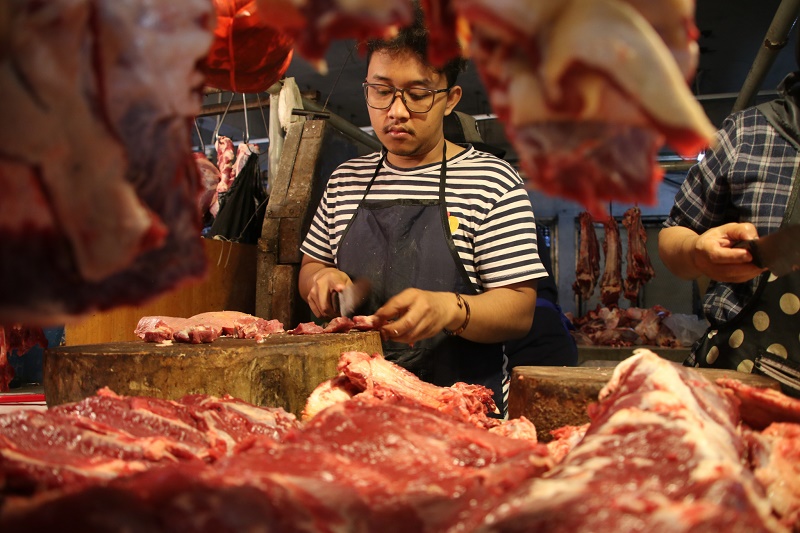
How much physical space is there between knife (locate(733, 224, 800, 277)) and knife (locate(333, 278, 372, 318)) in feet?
5.68

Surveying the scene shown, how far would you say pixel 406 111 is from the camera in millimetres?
3043

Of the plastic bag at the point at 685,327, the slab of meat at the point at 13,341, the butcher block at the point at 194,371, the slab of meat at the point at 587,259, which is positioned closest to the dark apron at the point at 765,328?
the butcher block at the point at 194,371

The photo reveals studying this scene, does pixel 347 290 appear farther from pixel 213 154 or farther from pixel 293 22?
pixel 213 154

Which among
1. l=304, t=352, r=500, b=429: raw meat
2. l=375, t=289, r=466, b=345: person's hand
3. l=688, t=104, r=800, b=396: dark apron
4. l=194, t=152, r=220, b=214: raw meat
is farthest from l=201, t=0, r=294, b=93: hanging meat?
l=194, t=152, r=220, b=214: raw meat

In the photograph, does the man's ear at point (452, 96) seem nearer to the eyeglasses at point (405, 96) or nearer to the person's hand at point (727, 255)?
the eyeglasses at point (405, 96)

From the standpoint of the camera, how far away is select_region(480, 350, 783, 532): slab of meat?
803 mm

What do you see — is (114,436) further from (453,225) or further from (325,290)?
(453,225)

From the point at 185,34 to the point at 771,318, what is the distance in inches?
104

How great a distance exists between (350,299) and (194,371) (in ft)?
3.79

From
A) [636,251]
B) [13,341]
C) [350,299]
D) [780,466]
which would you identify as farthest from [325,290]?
[636,251]

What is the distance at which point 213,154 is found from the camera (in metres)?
9.10

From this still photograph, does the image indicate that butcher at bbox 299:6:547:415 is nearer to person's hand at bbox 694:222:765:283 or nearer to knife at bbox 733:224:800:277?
person's hand at bbox 694:222:765:283

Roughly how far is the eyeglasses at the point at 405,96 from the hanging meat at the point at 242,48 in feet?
4.75

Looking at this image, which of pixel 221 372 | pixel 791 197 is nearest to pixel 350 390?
pixel 221 372
